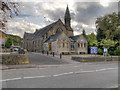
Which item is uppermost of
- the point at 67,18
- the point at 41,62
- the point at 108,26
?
the point at 67,18

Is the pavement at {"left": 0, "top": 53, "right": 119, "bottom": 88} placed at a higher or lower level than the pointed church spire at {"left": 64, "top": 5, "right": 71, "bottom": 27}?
lower

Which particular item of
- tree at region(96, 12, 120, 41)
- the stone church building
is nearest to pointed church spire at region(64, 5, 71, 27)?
the stone church building

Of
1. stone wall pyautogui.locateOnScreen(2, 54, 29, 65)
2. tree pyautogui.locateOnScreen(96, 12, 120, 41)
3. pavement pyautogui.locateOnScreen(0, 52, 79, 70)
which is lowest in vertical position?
pavement pyautogui.locateOnScreen(0, 52, 79, 70)

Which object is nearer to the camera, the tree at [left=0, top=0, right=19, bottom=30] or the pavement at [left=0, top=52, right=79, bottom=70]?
the tree at [left=0, top=0, right=19, bottom=30]

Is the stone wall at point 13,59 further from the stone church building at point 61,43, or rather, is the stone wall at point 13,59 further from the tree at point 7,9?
the stone church building at point 61,43

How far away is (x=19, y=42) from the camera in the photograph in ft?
344

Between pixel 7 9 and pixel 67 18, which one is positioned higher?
pixel 67 18

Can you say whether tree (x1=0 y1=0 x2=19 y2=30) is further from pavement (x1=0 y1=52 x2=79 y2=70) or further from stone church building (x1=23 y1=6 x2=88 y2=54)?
stone church building (x1=23 y1=6 x2=88 y2=54)

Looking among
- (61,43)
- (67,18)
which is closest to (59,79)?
(61,43)

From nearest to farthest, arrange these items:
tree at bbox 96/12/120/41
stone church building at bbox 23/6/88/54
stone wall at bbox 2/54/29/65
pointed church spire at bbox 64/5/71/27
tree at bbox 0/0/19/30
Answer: tree at bbox 0/0/19/30 → stone wall at bbox 2/54/29/65 → stone church building at bbox 23/6/88/54 → tree at bbox 96/12/120/41 → pointed church spire at bbox 64/5/71/27

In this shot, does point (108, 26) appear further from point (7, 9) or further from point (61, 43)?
point (7, 9)

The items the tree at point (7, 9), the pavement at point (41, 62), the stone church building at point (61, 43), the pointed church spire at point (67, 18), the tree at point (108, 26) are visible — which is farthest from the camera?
the pointed church spire at point (67, 18)

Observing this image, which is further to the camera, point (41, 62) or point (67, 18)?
point (67, 18)

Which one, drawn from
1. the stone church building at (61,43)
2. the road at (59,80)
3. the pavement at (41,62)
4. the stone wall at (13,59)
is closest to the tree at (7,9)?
the road at (59,80)
